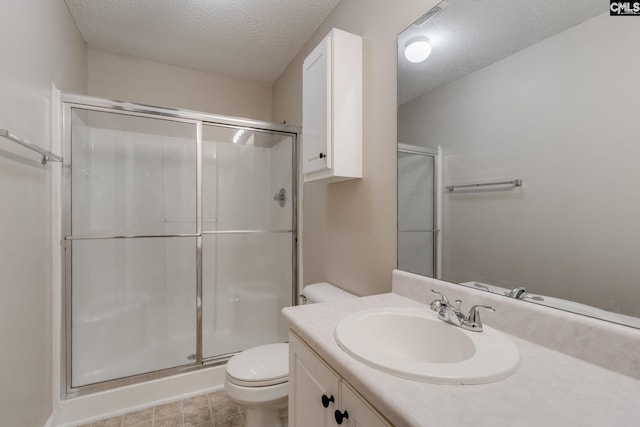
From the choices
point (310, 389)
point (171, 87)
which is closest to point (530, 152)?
point (310, 389)

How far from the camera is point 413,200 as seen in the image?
49.8 inches

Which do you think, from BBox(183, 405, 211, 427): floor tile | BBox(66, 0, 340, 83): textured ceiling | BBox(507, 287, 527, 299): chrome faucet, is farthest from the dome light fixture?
BBox(183, 405, 211, 427): floor tile

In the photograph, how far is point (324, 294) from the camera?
64.3 inches

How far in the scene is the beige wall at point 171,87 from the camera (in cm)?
231

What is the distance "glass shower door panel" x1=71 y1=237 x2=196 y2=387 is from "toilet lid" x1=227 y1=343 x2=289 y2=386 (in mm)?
837

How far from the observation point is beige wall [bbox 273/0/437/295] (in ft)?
4.48

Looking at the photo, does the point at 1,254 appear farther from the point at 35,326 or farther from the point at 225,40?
the point at 225,40

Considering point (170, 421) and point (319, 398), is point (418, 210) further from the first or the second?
point (170, 421)

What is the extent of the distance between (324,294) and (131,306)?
58.0 inches

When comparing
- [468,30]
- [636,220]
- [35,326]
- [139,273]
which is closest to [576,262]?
[636,220]

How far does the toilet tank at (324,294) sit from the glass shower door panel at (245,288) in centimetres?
68

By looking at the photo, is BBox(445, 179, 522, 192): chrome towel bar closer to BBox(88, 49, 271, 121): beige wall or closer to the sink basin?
the sink basin

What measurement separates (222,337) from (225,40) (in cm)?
233

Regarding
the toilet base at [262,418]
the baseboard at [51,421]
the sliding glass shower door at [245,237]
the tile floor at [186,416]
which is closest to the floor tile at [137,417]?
the tile floor at [186,416]
